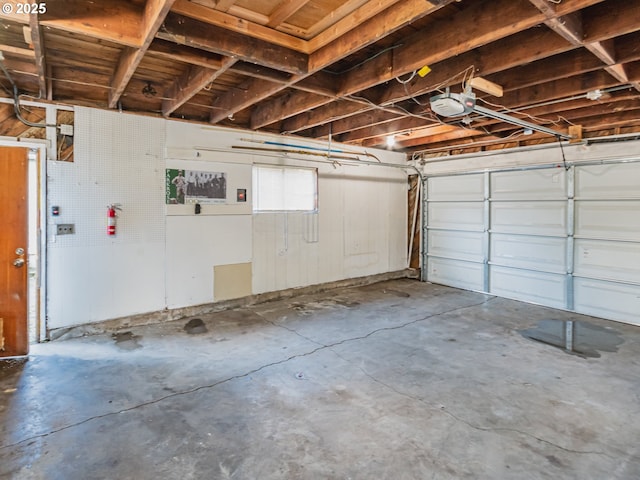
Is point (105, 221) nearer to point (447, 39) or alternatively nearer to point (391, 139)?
point (447, 39)

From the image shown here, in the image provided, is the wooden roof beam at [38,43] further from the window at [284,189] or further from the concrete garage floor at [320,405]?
the window at [284,189]

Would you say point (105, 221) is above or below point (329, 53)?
below

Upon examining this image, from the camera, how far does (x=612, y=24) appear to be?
7.12ft

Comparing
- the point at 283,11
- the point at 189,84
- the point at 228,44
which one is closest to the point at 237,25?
the point at 228,44

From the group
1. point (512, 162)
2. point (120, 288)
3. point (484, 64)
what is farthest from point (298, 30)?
point (512, 162)

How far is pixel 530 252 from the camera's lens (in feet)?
18.0

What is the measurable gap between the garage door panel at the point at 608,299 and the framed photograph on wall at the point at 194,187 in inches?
200

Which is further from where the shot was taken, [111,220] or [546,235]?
[546,235]

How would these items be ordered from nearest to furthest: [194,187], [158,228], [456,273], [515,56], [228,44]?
[228,44], [515,56], [158,228], [194,187], [456,273]

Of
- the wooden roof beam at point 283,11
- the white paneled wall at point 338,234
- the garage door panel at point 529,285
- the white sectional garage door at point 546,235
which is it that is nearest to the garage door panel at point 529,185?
the white sectional garage door at point 546,235

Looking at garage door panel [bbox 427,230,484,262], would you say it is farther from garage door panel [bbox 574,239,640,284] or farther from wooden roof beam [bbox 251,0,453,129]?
wooden roof beam [bbox 251,0,453,129]

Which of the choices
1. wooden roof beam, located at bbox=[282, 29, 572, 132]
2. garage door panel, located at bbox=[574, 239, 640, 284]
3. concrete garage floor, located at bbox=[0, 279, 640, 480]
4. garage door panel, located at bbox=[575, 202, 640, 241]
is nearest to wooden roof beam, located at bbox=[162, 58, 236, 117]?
wooden roof beam, located at bbox=[282, 29, 572, 132]

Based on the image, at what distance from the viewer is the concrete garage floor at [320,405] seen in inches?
79.6

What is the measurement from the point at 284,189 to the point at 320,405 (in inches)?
141
